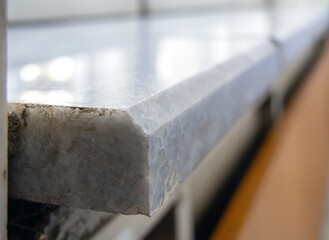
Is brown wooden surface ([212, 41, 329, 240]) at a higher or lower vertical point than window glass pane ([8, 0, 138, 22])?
lower

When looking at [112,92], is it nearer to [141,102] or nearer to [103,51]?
[141,102]

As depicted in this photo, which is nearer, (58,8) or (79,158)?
(79,158)

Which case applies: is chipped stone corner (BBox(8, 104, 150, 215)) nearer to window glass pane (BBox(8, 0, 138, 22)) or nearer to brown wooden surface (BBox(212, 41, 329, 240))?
brown wooden surface (BBox(212, 41, 329, 240))

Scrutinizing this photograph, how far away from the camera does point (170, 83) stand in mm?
205

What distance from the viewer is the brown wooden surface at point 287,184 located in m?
0.60

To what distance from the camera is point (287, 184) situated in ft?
2.93

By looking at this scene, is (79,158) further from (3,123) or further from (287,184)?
(287,184)

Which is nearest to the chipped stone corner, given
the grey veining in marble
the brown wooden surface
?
the grey veining in marble

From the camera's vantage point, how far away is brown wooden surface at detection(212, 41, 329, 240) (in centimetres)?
60

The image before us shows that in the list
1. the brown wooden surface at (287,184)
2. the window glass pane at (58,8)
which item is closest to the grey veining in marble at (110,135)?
the brown wooden surface at (287,184)

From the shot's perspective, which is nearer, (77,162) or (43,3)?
(77,162)

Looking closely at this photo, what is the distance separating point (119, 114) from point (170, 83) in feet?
0.21

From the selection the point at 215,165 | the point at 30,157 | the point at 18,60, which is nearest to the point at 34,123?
the point at 30,157

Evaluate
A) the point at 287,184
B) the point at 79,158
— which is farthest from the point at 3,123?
the point at 287,184
